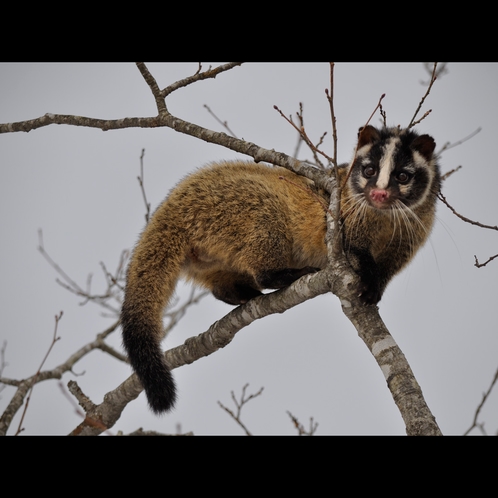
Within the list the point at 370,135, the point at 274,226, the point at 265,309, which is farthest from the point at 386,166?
the point at 265,309

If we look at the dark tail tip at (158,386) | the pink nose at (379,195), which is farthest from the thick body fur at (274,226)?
the dark tail tip at (158,386)

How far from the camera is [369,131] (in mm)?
5590

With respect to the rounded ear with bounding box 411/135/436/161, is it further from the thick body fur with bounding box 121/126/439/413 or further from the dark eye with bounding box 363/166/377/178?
the dark eye with bounding box 363/166/377/178

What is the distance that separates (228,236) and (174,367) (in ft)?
4.85

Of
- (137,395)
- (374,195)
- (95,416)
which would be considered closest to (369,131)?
(374,195)

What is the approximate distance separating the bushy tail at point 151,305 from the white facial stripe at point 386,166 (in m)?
1.97

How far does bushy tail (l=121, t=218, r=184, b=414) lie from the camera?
468 cm

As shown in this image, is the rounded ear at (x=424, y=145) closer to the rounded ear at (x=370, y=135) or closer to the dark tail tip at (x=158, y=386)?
the rounded ear at (x=370, y=135)

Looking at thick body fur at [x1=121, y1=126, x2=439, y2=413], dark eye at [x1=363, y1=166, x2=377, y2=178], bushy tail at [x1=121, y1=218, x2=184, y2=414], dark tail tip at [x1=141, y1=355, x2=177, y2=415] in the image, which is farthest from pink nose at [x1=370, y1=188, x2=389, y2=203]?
dark tail tip at [x1=141, y1=355, x2=177, y2=415]

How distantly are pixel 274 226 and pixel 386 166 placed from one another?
4.02ft

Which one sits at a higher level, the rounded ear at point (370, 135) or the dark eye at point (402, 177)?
the rounded ear at point (370, 135)

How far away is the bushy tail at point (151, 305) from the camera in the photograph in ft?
15.3

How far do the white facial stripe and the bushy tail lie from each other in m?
1.97

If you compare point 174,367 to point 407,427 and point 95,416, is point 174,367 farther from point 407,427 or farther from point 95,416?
point 407,427
